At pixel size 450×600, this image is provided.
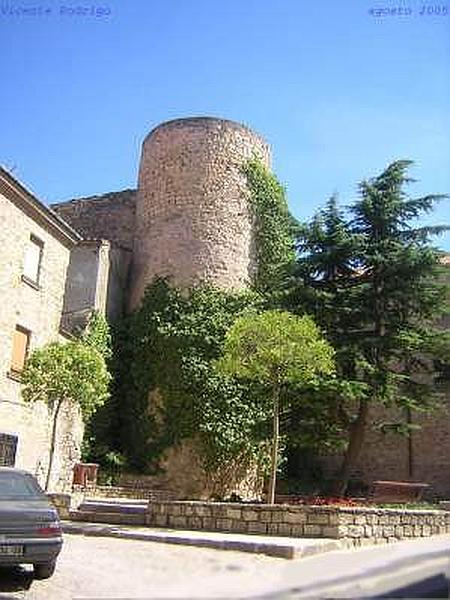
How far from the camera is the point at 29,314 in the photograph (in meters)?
17.3

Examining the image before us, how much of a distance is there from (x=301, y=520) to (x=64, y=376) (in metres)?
6.36

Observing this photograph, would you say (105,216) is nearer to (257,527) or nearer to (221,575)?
(257,527)

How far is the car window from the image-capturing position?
8.33m

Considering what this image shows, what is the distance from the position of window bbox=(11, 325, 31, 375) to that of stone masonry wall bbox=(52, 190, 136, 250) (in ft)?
27.5

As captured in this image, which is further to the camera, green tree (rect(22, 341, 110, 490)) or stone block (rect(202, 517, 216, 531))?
green tree (rect(22, 341, 110, 490))

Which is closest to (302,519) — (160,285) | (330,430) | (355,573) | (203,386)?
(355,573)

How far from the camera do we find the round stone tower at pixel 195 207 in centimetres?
2230

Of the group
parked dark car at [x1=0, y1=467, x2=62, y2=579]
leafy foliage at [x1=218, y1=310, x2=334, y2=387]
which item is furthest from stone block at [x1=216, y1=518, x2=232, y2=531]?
parked dark car at [x1=0, y1=467, x2=62, y2=579]

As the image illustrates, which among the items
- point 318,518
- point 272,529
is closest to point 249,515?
point 272,529

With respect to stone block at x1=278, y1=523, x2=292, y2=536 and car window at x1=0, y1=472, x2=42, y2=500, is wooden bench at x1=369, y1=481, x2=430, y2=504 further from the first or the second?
car window at x1=0, y1=472, x2=42, y2=500

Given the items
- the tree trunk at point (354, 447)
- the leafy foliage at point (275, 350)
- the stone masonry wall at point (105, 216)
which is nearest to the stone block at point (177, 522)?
the leafy foliage at point (275, 350)

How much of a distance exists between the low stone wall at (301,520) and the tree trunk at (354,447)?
4.61 metres

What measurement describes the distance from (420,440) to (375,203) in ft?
29.8

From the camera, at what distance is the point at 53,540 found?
25.9 ft
